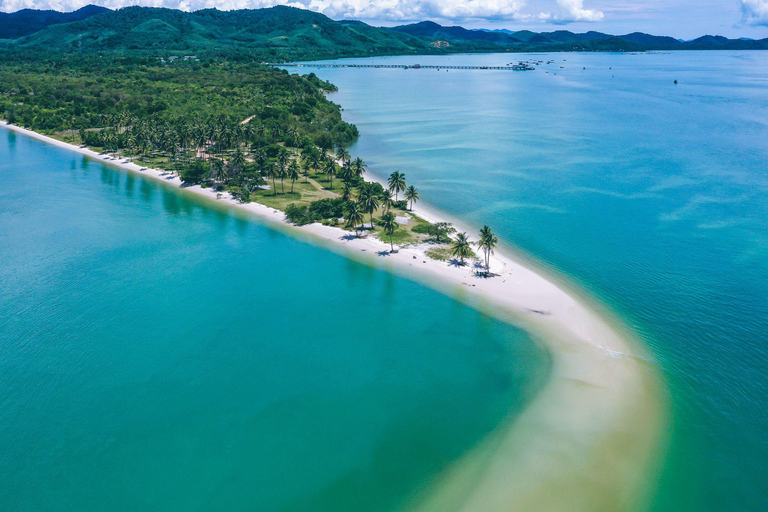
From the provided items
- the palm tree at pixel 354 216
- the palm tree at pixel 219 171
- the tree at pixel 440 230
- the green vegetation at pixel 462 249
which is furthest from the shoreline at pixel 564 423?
the palm tree at pixel 219 171

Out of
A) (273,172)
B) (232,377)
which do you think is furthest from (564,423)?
(273,172)

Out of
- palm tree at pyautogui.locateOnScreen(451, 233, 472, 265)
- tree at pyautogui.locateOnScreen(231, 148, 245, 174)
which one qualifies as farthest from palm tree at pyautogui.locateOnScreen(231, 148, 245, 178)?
palm tree at pyautogui.locateOnScreen(451, 233, 472, 265)

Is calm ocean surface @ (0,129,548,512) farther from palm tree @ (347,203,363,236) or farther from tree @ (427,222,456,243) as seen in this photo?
tree @ (427,222,456,243)

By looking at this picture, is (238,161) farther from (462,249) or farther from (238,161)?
(462,249)

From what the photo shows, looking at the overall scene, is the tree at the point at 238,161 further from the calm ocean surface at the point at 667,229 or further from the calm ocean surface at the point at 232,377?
the calm ocean surface at the point at 667,229

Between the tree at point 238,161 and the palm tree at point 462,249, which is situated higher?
the tree at point 238,161
